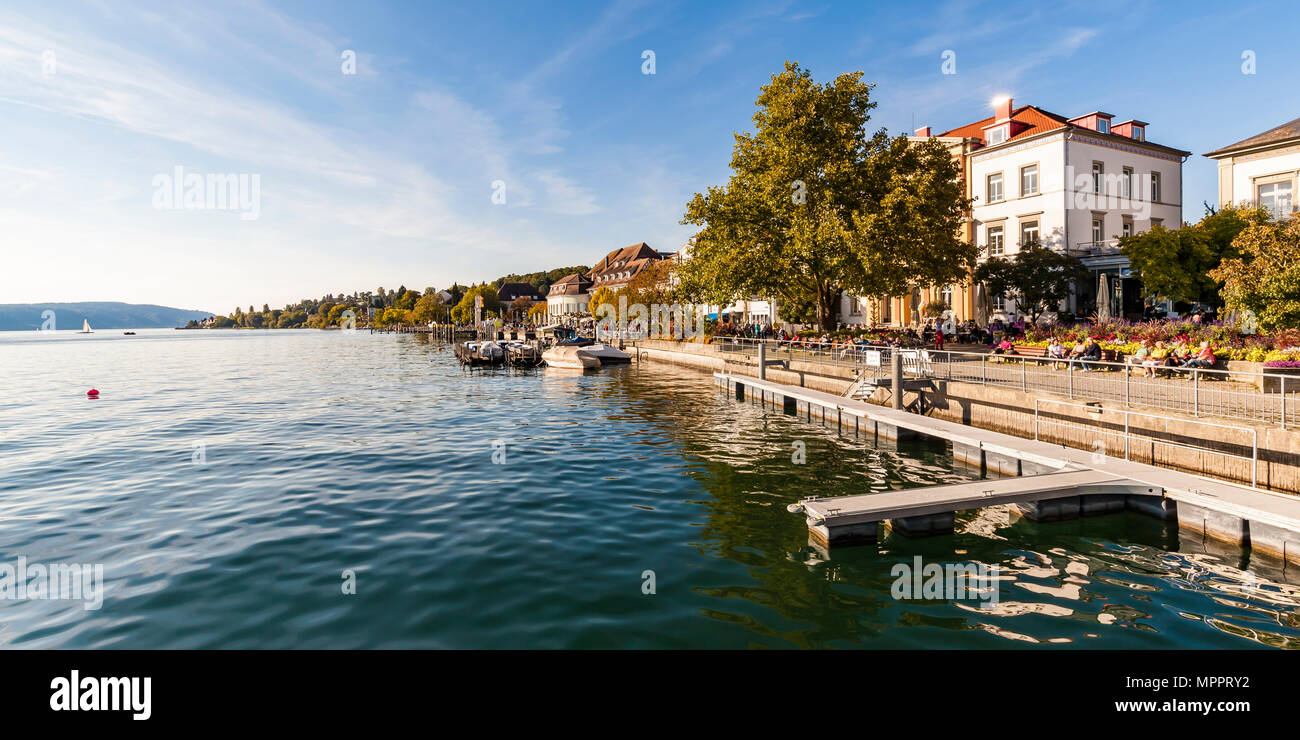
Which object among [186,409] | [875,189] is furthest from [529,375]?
[875,189]

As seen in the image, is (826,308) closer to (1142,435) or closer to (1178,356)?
(1178,356)

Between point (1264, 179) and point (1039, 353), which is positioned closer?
point (1039, 353)

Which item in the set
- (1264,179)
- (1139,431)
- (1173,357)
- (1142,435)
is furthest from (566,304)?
(1142,435)

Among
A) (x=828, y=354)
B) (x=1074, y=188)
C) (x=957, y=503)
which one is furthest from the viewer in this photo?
(x=1074, y=188)

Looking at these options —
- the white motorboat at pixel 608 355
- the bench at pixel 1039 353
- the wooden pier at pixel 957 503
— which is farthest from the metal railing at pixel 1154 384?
the white motorboat at pixel 608 355

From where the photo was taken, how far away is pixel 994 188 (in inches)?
1924

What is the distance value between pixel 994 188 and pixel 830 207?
2164 centimetres

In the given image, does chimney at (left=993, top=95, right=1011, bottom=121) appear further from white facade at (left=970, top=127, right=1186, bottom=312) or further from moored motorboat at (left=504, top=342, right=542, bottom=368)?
moored motorboat at (left=504, top=342, right=542, bottom=368)

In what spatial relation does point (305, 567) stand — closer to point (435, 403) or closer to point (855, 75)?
point (435, 403)

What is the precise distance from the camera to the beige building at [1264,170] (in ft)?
117

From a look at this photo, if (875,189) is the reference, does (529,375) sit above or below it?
below

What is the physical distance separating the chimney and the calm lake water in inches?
1657
